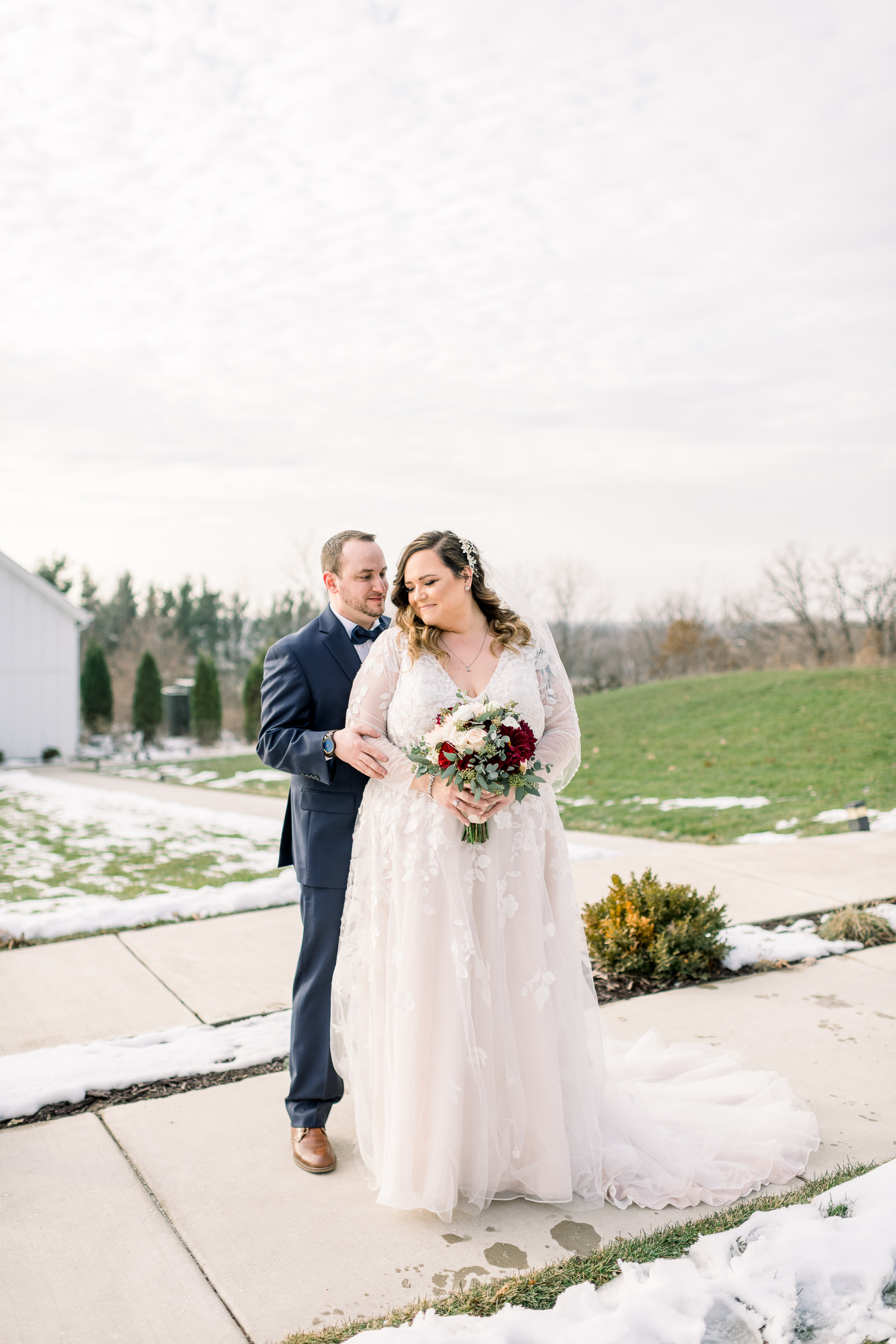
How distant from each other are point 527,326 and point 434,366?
9.99 feet

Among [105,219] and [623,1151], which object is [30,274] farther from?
[623,1151]

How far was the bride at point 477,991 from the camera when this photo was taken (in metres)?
2.91

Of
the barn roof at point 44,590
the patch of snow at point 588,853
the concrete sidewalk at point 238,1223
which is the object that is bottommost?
the concrete sidewalk at point 238,1223

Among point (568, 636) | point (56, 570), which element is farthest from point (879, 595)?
point (56, 570)

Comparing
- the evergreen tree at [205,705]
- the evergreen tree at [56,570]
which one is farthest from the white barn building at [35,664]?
the evergreen tree at [56,570]

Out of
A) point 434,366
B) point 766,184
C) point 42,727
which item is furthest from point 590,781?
point 42,727

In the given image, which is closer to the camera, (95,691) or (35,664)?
(35,664)

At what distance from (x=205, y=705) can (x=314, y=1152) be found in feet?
95.3

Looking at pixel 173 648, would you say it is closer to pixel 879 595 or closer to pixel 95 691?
pixel 95 691

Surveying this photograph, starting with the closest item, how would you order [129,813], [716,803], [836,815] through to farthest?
1. [836,815]
2. [716,803]
3. [129,813]

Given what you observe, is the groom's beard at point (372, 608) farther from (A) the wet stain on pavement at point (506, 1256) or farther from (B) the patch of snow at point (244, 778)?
(B) the patch of snow at point (244, 778)

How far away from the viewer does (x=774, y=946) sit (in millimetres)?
5312

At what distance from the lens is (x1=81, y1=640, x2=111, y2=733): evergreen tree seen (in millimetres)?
31328

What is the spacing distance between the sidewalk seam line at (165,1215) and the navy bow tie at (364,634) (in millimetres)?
2038
